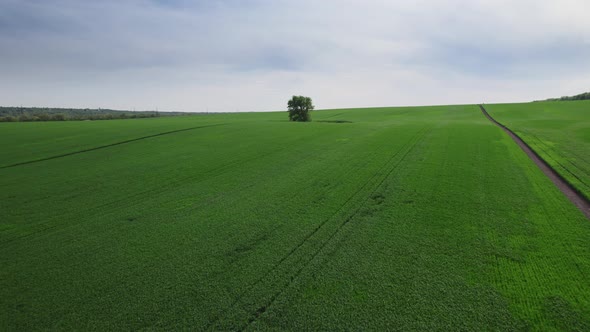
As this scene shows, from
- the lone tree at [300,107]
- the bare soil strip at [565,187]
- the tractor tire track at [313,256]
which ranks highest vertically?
the lone tree at [300,107]

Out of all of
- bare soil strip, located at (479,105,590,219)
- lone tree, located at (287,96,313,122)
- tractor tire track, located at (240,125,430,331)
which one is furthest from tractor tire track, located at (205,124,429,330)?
lone tree, located at (287,96,313,122)

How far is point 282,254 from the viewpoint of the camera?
707cm

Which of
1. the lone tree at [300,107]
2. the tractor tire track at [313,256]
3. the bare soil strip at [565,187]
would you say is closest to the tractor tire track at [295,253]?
the tractor tire track at [313,256]

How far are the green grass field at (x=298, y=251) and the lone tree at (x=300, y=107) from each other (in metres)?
48.7

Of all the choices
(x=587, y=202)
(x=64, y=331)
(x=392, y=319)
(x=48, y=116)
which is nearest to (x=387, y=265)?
(x=392, y=319)

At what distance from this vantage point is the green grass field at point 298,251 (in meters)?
5.18

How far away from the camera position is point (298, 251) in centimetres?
717

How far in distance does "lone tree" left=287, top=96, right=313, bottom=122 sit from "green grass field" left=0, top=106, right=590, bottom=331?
48.7 m

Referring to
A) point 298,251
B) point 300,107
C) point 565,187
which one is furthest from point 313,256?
point 300,107

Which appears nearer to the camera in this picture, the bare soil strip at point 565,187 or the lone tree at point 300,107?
the bare soil strip at point 565,187

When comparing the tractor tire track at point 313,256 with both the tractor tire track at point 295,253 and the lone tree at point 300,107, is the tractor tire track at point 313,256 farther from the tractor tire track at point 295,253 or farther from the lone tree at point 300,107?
the lone tree at point 300,107

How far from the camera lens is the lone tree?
6169 cm

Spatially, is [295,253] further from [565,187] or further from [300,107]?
[300,107]

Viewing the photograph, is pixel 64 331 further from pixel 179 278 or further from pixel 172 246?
pixel 172 246
